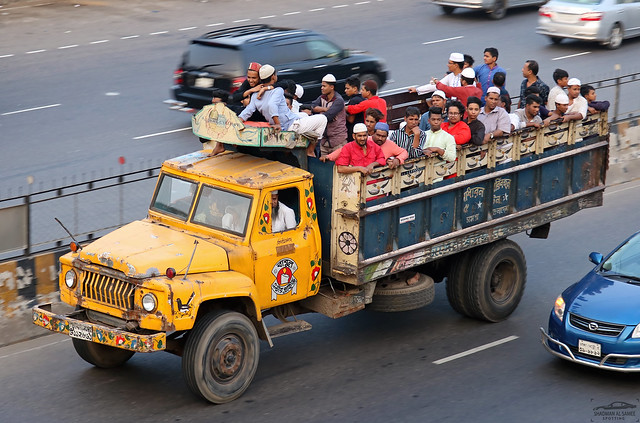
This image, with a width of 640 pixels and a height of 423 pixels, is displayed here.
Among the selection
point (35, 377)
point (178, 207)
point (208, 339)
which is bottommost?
point (35, 377)

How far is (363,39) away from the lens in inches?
1041

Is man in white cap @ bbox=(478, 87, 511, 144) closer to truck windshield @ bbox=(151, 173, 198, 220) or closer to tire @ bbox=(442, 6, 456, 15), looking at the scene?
truck windshield @ bbox=(151, 173, 198, 220)

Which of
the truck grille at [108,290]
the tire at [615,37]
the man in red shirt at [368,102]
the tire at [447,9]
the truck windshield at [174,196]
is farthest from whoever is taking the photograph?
the tire at [447,9]

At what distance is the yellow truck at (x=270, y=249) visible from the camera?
9.69 metres

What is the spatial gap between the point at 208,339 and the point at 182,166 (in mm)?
1992

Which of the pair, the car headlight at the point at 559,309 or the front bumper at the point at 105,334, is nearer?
the front bumper at the point at 105,334

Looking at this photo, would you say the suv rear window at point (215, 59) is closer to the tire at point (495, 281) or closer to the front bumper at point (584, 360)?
the tire at point (495, 281)

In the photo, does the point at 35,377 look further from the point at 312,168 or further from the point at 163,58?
the point at 163,58

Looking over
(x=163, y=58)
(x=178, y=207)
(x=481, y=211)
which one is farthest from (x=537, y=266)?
(x=163, y=58)

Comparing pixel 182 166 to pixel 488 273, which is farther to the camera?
pixel 488 273

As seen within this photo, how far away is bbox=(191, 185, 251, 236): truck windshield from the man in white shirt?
0.93 ft

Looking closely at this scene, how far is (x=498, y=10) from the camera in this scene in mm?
28594

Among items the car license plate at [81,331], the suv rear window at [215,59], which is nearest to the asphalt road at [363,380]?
the car license plate at [81,331]

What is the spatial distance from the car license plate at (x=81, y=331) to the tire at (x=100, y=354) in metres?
0.73
